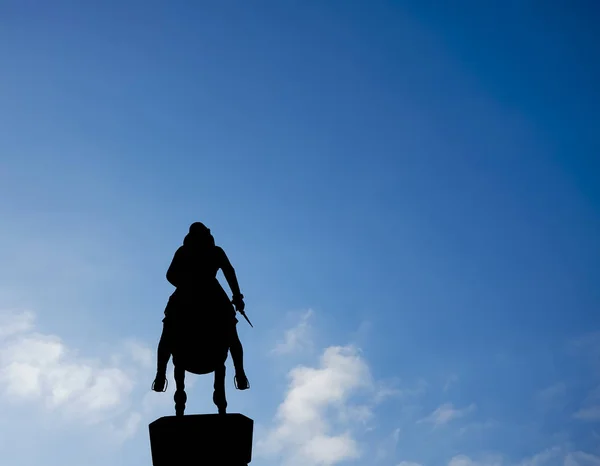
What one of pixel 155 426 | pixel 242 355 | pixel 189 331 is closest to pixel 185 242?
pixel 189 331

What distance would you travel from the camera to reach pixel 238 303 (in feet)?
32.2

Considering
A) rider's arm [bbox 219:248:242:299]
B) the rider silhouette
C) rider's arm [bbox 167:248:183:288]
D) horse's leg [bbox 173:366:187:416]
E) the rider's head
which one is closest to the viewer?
horse's leg [bbox 173:366:187:416]

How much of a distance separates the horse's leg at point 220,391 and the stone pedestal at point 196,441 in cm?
36

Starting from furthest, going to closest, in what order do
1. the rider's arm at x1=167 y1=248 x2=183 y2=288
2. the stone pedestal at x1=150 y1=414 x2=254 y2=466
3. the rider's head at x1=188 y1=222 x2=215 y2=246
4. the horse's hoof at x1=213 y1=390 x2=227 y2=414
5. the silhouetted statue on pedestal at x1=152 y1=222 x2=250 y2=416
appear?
the rider's head at x1=188 y1=222 x2=215 y2=246, the rider's arm at x1=167 y1=248 x2=183 y2=288, the silhouetted statue on pedestal at x1=152 y1=222 x2=250 y2=416, the horse's hoof at x1=213 y1=390 x2=227 y2=414, the stone pedestal at x1=150 y1=414 x2=254 y2=466

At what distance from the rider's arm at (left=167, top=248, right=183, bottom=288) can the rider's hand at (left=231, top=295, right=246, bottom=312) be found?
952 mm

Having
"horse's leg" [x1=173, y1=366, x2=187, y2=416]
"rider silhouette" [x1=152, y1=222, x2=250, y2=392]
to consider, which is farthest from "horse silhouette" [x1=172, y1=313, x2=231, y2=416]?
"rider silhouette" [x1=152, y1=222, x2=250, y2=392]

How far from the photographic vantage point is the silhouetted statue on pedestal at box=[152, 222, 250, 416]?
9.15 metres

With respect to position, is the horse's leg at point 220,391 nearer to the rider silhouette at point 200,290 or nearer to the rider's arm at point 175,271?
the rider silhouette at point 200,290

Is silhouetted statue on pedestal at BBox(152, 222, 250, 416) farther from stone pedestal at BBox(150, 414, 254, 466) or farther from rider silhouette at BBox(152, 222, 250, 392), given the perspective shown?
stone pedestal at BBox(150, 414, 254, 466)

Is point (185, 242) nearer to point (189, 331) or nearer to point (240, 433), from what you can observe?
point (189, 331)

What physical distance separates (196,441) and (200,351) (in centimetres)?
143

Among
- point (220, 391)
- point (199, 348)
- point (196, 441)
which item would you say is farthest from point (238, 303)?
point (196, 441)

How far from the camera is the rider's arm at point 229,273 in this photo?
9.88 meters

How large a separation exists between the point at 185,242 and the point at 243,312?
1.50 meters
